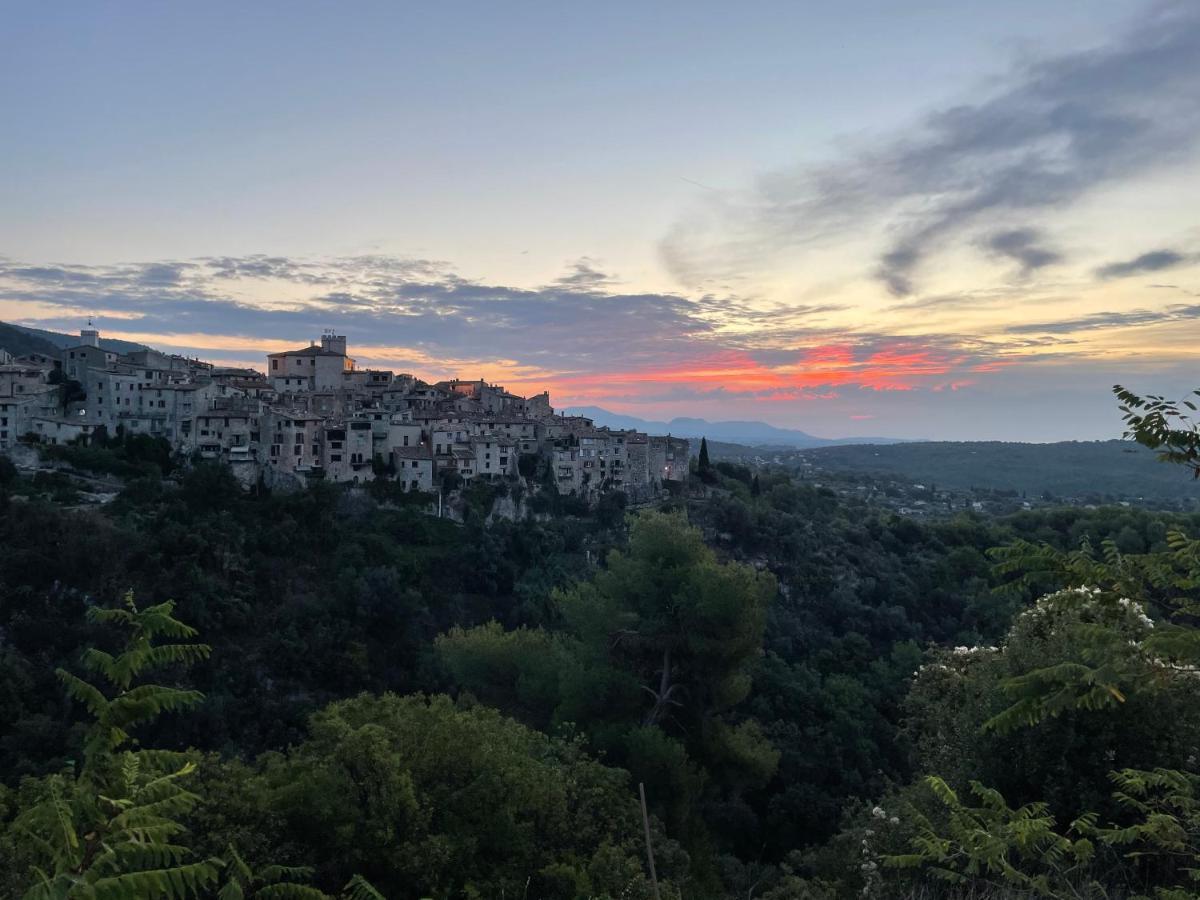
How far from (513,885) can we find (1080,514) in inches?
2583

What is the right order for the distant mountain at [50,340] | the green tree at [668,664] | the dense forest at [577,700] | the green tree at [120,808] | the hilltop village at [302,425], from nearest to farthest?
1. the green tree at [120,808]
2. the dense forest at [577,700]
3. the green tree at [668,664]
4. the hilltop village at [302,425]
5. the distant mountain at [50,340]

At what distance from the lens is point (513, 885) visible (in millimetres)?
10734

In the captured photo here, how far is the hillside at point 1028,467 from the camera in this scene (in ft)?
414

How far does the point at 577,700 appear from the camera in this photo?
2228cm

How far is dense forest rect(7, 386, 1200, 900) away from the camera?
23.4 ft

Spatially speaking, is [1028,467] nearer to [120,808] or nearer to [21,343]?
[21,343]

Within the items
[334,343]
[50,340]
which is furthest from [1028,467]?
[50,340]

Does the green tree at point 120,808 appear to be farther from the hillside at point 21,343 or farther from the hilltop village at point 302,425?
the hillside at point 21,343

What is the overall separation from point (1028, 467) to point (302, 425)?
143 metres

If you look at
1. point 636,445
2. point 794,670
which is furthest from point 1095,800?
point 636,445

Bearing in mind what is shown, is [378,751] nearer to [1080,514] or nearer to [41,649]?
[41,649]

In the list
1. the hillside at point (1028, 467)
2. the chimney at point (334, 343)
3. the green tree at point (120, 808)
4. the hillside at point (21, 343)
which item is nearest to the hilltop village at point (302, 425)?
the chimney at point (334, 343)

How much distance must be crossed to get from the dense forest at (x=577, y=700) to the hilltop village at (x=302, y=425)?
9.36 ft

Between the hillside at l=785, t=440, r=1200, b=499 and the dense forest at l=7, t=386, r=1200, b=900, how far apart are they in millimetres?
Result: 77953
